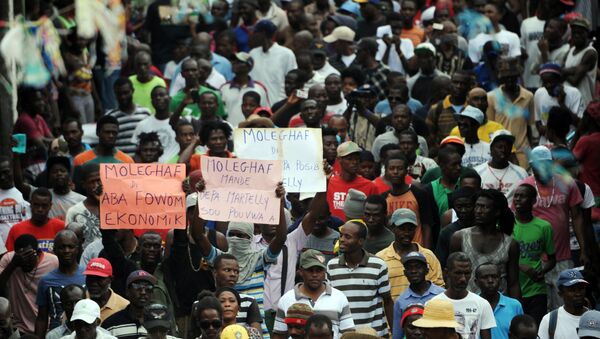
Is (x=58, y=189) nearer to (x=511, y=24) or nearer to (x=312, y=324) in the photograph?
(x=312, y=324)

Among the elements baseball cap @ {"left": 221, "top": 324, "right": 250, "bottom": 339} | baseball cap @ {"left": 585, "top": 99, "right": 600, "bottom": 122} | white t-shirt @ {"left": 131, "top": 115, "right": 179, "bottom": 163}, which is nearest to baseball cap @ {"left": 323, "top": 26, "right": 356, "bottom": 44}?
white t-shirt @ {"left": 131, "top": 115, "right": 179, "bottom": 163}

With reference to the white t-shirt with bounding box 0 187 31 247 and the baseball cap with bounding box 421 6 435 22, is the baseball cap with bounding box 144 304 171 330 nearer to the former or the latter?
the white t-shirt with bounding box 0 187 31 247

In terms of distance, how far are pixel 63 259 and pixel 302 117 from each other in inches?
175

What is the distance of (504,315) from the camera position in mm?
12648

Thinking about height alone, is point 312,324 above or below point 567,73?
below

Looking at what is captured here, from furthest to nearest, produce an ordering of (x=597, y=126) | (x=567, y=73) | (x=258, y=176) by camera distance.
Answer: (x=567, y=73) < (x=597, y=126) < (x=258, y=176)

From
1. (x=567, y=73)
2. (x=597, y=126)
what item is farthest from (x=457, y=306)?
(x=567, y=73)

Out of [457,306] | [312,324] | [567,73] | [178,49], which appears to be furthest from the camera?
[178,49]

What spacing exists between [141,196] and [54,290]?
110cm

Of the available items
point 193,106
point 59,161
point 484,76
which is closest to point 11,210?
point 59,161

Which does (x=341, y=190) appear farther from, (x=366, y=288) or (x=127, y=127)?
(x=127, y=127)

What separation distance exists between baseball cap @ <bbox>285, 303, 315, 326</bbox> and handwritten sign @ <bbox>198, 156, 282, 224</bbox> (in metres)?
1.29

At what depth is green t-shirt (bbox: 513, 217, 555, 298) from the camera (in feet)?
45.7

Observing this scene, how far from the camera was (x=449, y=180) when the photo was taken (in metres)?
15.1
